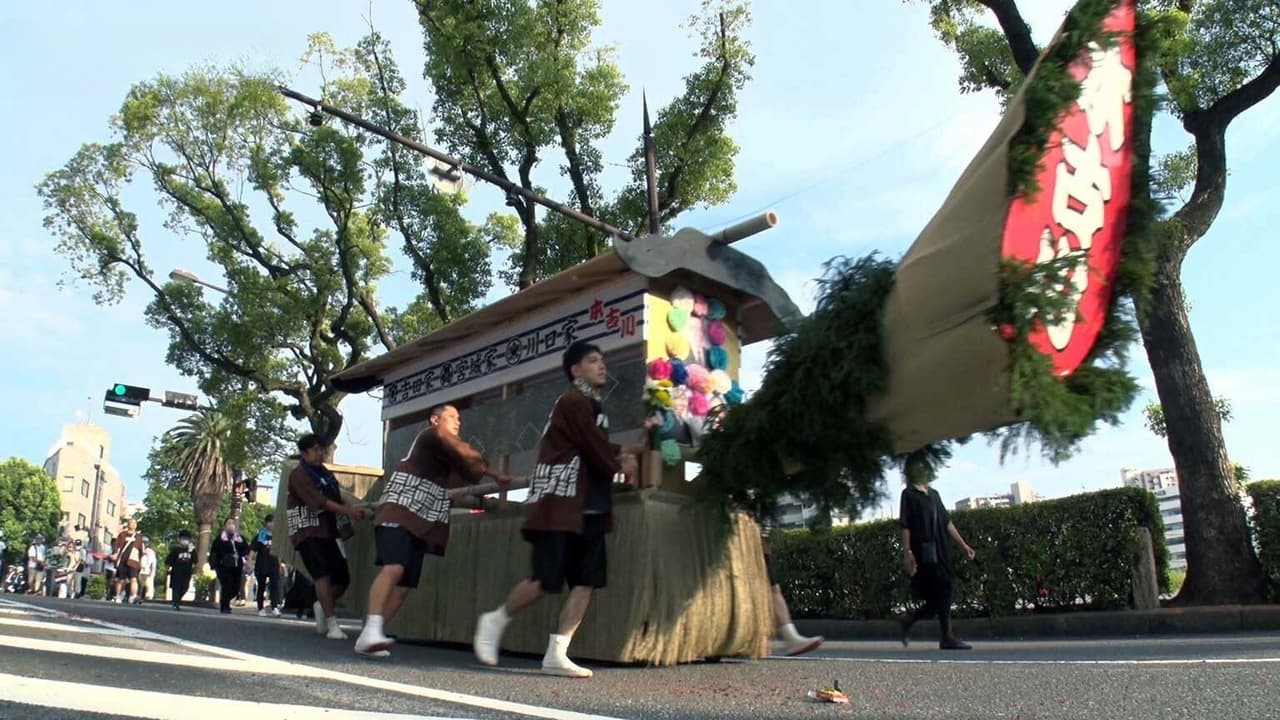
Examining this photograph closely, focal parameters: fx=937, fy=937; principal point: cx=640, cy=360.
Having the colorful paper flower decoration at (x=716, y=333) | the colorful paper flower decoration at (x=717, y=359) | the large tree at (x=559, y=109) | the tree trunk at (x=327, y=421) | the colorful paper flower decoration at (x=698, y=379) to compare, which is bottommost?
the colorful paper flower decoration at (x=698, y=379)

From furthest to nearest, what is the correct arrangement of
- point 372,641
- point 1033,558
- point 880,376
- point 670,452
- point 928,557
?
point 1033,558
point 928,557
point 670,452
point 372,641
point 880,376

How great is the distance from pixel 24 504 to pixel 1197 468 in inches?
2649

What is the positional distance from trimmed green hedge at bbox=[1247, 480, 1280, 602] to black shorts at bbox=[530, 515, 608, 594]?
8.85 metres

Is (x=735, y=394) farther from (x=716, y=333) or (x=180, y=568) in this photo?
(x=180, y=568)

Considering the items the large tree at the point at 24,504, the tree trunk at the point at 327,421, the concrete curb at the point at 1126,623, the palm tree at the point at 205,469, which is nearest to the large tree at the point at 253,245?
the tree trunk at the point at 327,421

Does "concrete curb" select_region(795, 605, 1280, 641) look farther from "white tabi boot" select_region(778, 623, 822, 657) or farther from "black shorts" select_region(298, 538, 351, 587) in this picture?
"black shorts" select_region(298, 538, 351, 587)

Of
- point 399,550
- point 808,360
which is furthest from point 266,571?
point 808,360

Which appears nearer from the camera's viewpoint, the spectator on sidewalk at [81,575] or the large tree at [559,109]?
the large tree at [559,109]

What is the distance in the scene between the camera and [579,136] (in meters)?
16.8

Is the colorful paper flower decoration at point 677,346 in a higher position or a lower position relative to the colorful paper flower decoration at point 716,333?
lower

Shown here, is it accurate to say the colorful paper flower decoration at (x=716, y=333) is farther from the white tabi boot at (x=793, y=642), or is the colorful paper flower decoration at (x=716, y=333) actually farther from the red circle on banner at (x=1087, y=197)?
the red circle on banner at (x=1087, y=197)

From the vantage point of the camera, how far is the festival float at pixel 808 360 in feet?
11.2

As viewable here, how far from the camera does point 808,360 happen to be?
13.9 ft

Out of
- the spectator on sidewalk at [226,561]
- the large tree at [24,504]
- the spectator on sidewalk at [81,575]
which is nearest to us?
the spectator on sidewalk at [226,561]
